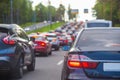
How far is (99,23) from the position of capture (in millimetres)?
34875

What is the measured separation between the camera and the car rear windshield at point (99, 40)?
8.84 m

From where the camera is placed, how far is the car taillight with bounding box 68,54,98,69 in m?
8.45

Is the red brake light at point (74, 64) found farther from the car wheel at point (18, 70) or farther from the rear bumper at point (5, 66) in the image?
the car wheel at point (18, 70)

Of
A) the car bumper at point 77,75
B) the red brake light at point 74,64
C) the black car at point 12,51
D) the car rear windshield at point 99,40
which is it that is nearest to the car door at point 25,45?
the black car at point 12,51

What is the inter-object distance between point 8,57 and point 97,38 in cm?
439

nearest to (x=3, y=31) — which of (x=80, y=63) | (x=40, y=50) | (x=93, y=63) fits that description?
(x=80, y=63)

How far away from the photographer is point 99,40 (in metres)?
9.27

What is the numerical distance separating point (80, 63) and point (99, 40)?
0.95 meters

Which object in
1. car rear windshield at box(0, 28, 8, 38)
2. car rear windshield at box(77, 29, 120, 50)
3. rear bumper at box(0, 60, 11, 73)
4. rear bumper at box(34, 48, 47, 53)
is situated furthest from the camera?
rear bumper at box(34, 48, 47, 53)

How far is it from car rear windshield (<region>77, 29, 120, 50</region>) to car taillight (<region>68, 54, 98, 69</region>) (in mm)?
317

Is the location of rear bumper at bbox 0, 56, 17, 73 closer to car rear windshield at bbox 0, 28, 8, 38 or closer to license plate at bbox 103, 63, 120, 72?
car rear windshield at bbox 0, 28, 8, 38

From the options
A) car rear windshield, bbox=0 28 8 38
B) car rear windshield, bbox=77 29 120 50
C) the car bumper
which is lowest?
the car bumper

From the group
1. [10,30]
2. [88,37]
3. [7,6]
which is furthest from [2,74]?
[7,6]

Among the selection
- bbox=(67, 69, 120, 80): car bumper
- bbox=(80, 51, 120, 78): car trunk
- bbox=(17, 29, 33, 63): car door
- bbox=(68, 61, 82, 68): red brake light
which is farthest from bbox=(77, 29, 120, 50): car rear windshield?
bbox=(17, 29, 33, 63): car door
